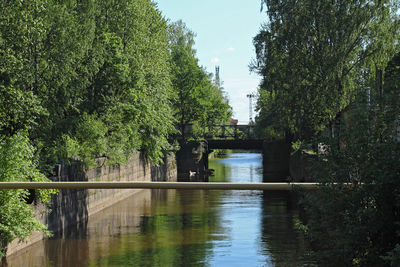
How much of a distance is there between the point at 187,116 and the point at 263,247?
32736mm

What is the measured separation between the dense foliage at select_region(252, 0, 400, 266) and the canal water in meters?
1.67

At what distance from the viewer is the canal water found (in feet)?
43.1

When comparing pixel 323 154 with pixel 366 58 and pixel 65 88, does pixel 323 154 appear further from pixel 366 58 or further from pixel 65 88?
pixel 366 58

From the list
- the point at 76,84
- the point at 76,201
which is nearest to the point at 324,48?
the point at 76,84

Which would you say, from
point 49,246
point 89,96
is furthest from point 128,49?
point 49,246

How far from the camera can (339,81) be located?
25.2 m

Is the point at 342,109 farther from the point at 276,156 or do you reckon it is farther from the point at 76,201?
the point at 276,156

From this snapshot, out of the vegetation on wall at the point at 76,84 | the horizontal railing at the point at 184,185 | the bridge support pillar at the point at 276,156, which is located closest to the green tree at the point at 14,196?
the vegetation on wall at the point at 76,84

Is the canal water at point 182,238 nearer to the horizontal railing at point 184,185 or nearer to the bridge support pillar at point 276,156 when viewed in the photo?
the horizontal railing at point 184,185

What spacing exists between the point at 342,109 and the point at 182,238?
40.9 ft

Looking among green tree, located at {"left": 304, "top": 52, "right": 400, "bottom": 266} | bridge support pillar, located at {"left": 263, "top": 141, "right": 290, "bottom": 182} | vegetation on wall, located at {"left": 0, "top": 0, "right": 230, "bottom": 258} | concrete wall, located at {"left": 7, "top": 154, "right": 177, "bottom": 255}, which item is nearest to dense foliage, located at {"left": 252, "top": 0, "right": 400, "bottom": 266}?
green tree, located at {"left": 304, "top": 52, "right": 400, "bottom": 266}

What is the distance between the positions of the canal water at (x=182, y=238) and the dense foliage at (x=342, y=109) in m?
1.67

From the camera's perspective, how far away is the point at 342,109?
26.1 meters

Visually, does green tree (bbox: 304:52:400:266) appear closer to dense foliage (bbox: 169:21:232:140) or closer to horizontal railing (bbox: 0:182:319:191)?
horizontal railing (bbox: 0:182:319:191)
